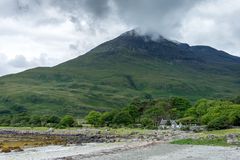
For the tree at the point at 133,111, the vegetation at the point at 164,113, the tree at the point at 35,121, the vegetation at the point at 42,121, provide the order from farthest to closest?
the tree at the point at 35,121 < the tree at the point at 133,111 < the vegetation at the point at 42,121 < the vegetation at the point at 164,113

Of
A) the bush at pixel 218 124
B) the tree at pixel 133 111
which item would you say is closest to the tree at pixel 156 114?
the tree at pixel 133 111

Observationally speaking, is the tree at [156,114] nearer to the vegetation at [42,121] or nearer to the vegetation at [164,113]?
the vegetation at [164,113]

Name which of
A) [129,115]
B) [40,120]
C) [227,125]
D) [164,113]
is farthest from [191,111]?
[40,120]

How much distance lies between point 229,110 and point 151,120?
31.9 metres

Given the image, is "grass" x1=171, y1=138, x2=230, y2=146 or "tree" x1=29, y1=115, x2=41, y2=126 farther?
"tree" x1=29, y1=115, x2=41, y2=126

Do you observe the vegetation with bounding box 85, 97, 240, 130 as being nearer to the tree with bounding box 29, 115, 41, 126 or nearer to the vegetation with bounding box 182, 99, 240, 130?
the vegetation with bounding box 182, 99, 240, 130

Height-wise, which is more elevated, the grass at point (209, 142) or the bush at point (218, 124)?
the bush at point (218, 124)

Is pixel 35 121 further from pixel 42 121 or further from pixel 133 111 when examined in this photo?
pixel 133 111

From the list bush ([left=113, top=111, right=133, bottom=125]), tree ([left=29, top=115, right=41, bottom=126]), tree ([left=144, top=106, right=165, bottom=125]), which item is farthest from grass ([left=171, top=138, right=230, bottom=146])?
tree ([left=29, top=115, right=41, bottom=126])

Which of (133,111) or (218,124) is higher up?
(133,111)

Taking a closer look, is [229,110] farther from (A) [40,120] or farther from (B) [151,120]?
(A) [40,120]

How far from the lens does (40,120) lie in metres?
182

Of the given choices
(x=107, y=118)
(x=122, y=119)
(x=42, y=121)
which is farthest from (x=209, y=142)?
(x=42, y=121)

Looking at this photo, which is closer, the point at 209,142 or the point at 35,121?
the point at 209,142
